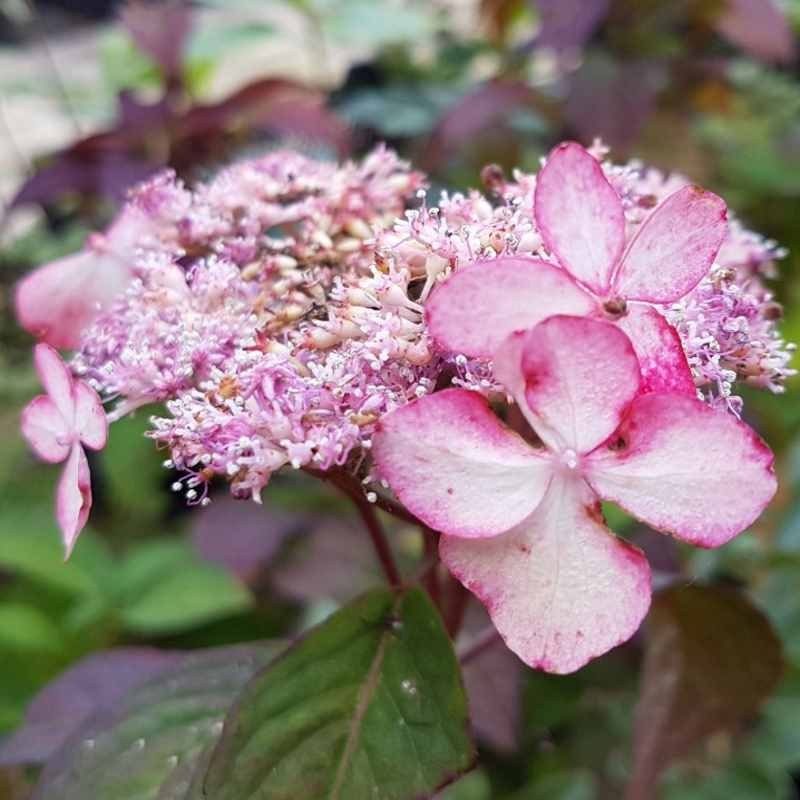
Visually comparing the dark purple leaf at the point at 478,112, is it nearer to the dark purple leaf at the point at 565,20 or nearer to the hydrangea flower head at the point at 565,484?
the dark purple leaf at the point at 565,20

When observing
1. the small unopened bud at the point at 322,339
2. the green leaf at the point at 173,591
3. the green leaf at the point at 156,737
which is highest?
the small unopened bud at the point at 322,339

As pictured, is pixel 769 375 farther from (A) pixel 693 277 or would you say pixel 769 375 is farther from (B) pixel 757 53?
(B) pixel 757 53

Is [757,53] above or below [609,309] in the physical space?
below

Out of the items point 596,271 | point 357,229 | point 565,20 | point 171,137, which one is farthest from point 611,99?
point 596,271

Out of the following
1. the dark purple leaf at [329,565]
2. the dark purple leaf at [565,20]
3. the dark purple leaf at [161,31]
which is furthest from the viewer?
the dark purple leaf at [161,31]

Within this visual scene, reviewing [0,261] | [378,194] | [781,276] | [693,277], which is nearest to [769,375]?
[693,277]

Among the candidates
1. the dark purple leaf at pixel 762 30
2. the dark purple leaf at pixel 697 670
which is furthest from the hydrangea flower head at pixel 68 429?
the dark purple leaf at pixel 762 30

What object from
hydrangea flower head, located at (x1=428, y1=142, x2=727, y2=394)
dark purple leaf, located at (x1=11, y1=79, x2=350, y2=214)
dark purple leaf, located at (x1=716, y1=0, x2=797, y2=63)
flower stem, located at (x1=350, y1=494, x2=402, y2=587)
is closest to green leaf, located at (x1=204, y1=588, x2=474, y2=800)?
flower stem, located at (x1=350, y1=494, x2=402, y2=587)
